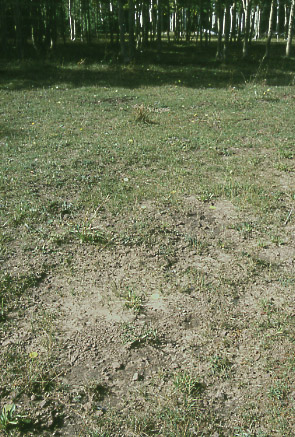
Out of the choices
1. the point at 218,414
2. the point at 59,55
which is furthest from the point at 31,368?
the point at 59,55

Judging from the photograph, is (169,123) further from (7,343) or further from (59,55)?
(59,55)

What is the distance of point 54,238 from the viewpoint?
14.1 ft

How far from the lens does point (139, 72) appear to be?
16.1 metres

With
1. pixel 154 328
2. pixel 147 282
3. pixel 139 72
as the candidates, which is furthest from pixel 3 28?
pixel 154 328

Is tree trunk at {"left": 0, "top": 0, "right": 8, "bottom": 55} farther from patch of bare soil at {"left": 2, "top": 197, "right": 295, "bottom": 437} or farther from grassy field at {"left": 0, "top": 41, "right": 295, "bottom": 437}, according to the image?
patch of bare soil at {"left": 2, "top": 197, "right": 295, "bottom": 437}

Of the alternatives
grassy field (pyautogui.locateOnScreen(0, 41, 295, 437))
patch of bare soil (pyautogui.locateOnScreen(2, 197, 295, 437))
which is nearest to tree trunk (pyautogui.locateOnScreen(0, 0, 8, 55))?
grassy field (pyautogui.locateOnScreen(0, 41, 295, 437))

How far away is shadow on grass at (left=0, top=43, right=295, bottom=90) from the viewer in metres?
13.9

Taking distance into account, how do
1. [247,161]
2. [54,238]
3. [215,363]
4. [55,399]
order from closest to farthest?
[55,399]
[215,363]
[54,238]
[247,161]

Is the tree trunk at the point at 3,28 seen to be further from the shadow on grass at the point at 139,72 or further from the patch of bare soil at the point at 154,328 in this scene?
the patch of bare soil at the point at 154,328

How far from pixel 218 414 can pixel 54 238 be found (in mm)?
2468

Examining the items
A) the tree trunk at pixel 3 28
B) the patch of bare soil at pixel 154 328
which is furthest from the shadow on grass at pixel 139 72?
the patch of bare soil at pixel 154 328

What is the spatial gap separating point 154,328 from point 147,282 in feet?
1.94

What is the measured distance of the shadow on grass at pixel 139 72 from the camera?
13.9m

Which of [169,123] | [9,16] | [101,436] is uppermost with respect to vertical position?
[9,16]
